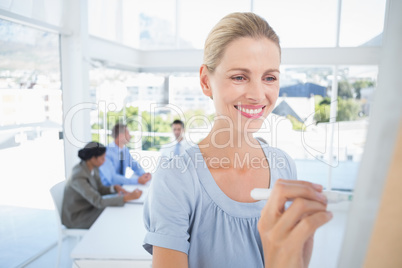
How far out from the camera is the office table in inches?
43.6

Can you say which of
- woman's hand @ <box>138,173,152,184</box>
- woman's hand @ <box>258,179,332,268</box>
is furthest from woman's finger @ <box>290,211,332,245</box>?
woman's hand @ <box>138,173,152,184</box>

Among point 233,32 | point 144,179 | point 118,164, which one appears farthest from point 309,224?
point 118,164

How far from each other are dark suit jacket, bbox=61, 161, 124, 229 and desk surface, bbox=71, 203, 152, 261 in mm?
336

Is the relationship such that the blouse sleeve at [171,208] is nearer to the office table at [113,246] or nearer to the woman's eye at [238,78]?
the woman's eye at [238,78]

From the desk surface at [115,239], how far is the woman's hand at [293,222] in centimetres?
91

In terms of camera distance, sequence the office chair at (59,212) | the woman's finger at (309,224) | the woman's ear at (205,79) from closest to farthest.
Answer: the woman's finger at (309,224), the woman's ear at (205,79), the office chair at (59,212)

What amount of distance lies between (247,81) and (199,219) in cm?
25

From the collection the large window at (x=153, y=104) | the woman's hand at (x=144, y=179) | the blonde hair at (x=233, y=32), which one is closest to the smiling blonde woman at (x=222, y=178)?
the blonde hair at (x=233, y=32)

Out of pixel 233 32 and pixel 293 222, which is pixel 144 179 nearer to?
pixel 233 32

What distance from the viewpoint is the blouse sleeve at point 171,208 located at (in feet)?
1.51

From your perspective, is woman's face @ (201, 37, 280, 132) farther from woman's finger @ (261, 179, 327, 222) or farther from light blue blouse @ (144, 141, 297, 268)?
woman's finger @ (261, 179, 327, 222)

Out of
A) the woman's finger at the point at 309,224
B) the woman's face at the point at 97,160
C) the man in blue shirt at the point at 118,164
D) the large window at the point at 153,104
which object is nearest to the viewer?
the woman's finger at the point at 309,224

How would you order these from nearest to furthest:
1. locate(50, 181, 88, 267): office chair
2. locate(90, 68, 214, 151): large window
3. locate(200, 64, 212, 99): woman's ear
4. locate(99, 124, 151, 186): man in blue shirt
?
locate(200, 64, 212, 99): woman's ear → locate(50, 181, 88, 267): office chair → locate(99, 124, 151, 186): man in blue shirt → locate(90, 68, 214, 151): large window

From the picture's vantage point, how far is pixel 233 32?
506 millimetres
